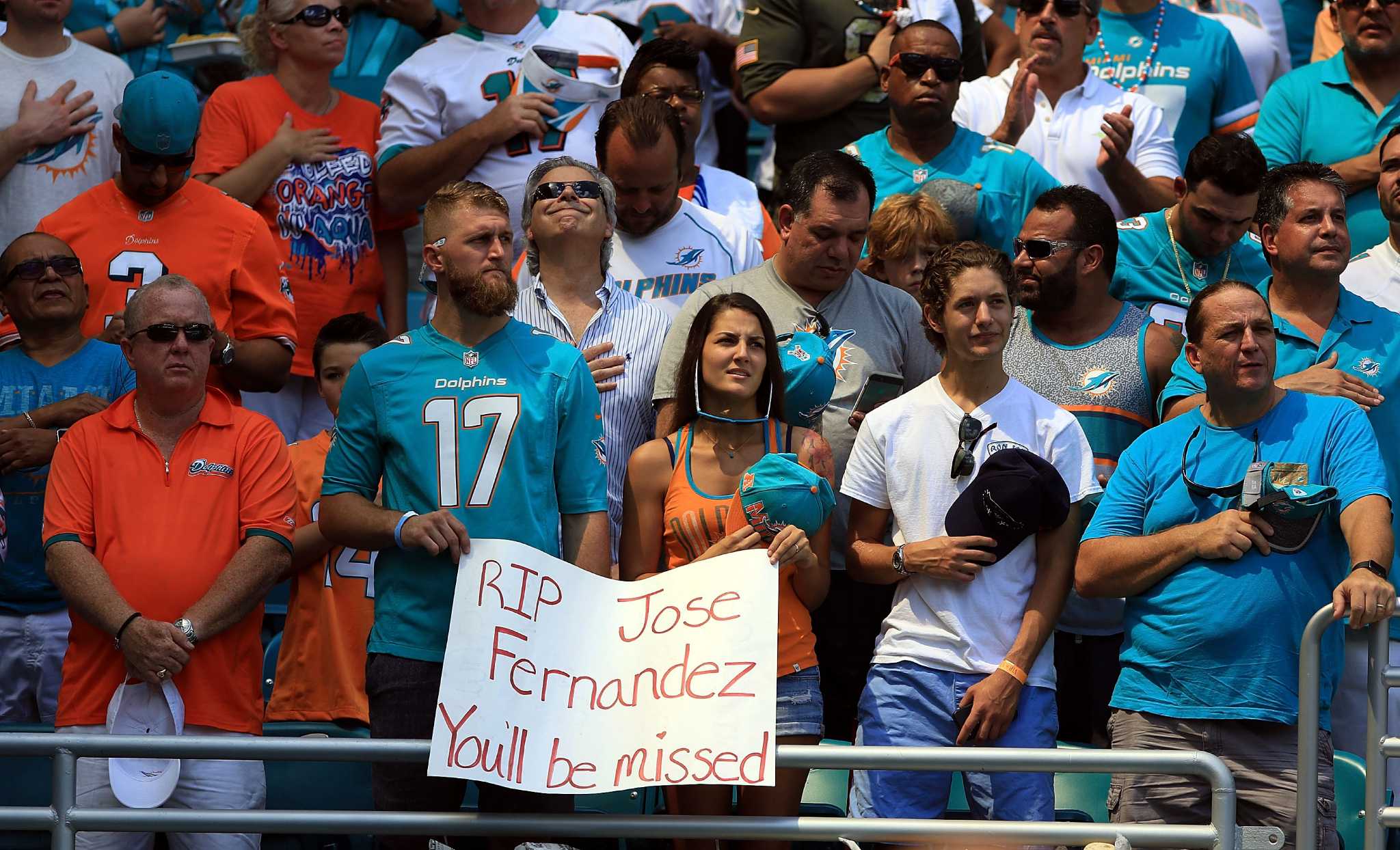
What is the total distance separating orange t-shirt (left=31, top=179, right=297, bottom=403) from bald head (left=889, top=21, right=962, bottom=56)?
8.79ft

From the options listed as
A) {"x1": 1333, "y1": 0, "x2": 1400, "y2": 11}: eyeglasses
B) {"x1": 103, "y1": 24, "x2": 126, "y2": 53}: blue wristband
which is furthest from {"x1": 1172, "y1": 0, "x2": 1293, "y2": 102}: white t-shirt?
{"x1": 103, "y1": 24, "x2": 126, "y2": 53}: blue wristband

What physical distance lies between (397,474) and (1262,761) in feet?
8.50

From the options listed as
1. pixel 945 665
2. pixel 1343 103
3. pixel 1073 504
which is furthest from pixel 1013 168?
pixel 945 665

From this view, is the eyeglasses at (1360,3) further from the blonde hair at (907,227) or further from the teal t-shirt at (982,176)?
the blonde hair at (907,227)

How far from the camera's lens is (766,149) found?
8.87 metres

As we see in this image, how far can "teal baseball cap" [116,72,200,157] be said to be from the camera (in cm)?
611

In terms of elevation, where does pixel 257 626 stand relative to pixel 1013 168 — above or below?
below

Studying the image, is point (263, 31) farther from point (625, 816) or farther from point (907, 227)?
point (625, 816)

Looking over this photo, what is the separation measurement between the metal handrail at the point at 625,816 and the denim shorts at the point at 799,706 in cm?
59

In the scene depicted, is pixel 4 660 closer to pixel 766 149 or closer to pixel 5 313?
pixel 5 313

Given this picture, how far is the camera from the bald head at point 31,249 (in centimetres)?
612

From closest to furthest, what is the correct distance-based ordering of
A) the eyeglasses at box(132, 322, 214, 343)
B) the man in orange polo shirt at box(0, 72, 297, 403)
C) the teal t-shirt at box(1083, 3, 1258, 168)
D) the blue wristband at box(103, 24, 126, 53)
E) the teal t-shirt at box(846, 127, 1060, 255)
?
the eyeglasses at box(132, 322, 214, 343)
the man in orange polo shirt at box(0, 72, 297, 403)
the teal t-shirt at box(846, 127, 1060, 255)
the teal t-shirt at box(1083, 3, 1258, 168)
the blue wristband at box(103, 24, 126, 53)

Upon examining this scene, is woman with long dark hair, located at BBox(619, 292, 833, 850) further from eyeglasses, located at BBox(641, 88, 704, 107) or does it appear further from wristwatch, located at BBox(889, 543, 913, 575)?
eyeglasses, located at BBox(641, 88, 704, 107)

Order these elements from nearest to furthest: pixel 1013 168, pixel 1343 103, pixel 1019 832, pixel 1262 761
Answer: pixel 1019 832
pixel 1262 761
pixel 1013 168
pixel 1343 103
